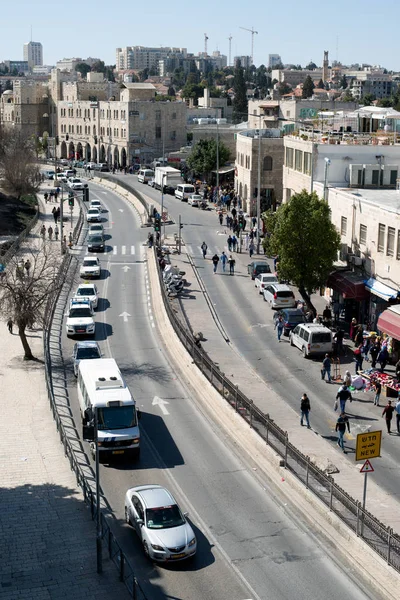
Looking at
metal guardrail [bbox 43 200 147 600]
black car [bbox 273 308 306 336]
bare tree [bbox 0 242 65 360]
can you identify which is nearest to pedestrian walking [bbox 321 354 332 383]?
black car [bbox 273 308 306 336]

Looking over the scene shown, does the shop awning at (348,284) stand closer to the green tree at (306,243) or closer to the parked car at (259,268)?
the green tree at (306,243)

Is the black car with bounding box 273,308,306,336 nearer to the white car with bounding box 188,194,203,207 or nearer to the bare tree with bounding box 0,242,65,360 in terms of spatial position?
the bare tree with bounding box 0,242,65,360

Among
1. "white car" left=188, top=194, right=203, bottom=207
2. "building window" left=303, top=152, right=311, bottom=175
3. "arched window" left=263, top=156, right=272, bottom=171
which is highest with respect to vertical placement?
"building window" left=303, top=152, right=311, bottom=175

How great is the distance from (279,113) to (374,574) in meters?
95.3

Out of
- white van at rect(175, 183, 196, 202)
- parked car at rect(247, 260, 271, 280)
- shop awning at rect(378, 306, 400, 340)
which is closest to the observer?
shop awning at rect(378, 306, 400, 340)

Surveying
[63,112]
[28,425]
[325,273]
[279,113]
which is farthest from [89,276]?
[63,112]

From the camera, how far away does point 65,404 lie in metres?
33.3

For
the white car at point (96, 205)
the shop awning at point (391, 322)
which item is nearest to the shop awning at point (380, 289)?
the shop awning at point (391, 322)

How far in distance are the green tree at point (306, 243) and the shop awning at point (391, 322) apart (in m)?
7.33

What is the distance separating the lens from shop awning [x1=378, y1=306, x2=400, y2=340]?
120 feet

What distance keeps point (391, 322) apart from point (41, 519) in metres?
18.7

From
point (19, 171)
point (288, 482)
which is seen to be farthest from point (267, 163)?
point (288, 482)

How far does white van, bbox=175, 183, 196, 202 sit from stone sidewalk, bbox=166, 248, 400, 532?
126 ft

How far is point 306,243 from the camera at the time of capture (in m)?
44.6
